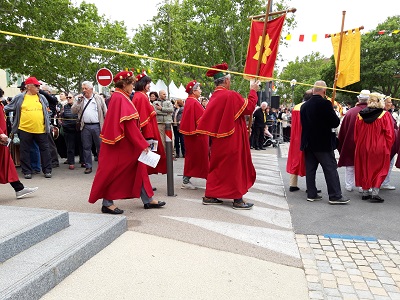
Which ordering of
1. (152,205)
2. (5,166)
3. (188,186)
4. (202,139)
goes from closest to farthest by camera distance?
(152,205), (5,166), (202,139), (188,186)

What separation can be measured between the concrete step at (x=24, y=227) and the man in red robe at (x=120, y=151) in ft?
2.64

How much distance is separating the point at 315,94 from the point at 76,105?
474cm

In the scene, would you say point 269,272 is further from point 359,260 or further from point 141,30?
point 141,30

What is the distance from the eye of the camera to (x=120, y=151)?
494cm

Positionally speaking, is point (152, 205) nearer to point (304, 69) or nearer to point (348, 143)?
point (348, 143)

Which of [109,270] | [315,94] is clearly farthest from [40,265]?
[315,94]

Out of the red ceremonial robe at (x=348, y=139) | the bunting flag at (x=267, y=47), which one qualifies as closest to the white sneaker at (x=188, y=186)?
the bunting flag at (x=267, y=47)

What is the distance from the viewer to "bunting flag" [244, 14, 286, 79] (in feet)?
20.5

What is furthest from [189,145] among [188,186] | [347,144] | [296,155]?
[347,144]

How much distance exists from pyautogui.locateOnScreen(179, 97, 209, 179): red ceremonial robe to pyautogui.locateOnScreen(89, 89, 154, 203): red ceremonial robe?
2129 millimetres

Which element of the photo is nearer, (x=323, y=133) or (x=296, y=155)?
(x=323, y=133)

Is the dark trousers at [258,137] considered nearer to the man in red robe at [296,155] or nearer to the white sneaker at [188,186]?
the man in red robe at [296,155]

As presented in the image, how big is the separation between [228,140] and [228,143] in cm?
4

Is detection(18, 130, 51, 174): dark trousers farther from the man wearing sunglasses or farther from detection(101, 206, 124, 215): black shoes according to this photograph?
detection(101, 206, 124, 215): black shoes
